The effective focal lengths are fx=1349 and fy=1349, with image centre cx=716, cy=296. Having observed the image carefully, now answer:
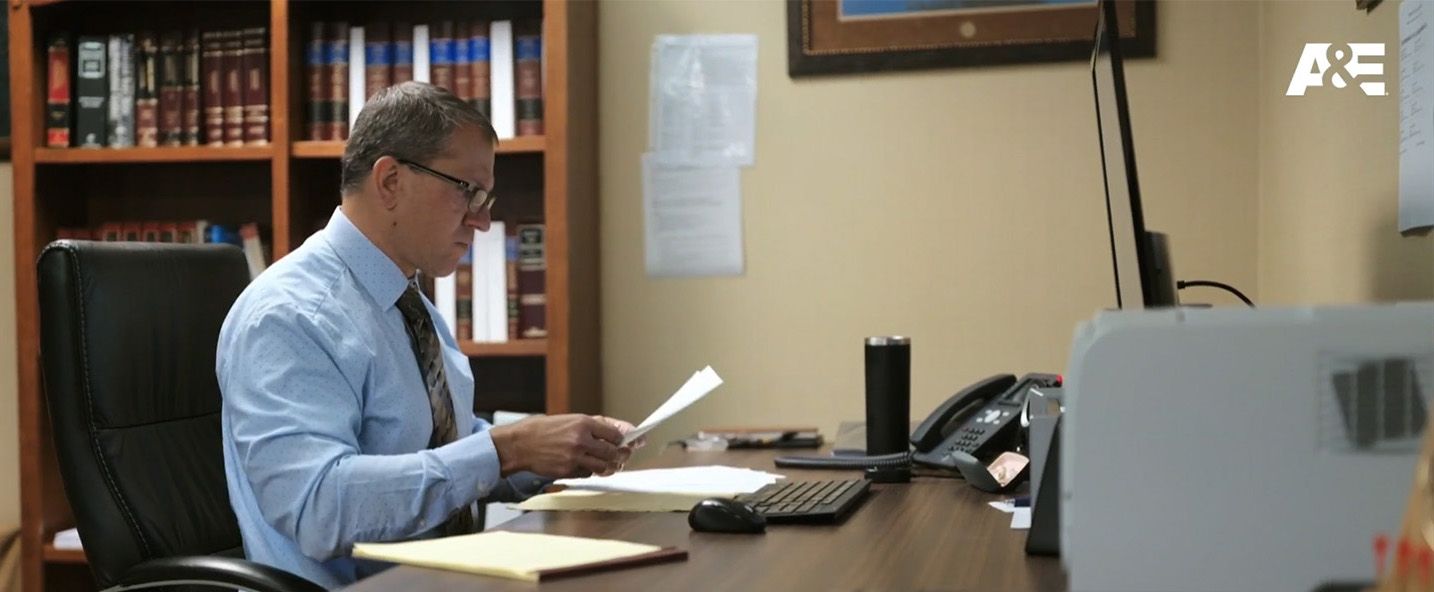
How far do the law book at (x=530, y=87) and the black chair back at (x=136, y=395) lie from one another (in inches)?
34.8

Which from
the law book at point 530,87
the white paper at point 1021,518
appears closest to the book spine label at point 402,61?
the law book at point 530,87

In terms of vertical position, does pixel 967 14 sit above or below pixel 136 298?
above

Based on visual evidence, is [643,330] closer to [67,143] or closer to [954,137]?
[954,137]

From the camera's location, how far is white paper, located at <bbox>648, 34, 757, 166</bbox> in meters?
2.86

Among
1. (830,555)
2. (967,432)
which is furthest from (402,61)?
(830,555)

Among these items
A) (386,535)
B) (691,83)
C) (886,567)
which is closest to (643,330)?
(691,83)

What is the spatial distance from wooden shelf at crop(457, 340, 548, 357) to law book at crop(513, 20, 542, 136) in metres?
0.42

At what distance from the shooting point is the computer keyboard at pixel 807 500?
4.68ft

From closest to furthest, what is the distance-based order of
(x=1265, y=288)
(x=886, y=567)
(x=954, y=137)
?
(x=886, y=567), (x=1265, y=288), (x=954, y=137)

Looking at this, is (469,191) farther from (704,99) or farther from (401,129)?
(704,99)

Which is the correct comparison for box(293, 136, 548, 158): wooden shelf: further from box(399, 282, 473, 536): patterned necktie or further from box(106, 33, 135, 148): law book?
box(399, 282, 473, 536): patterned necktie

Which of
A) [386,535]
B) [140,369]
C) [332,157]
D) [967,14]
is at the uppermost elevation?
[967,14]

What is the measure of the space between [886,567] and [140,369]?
1.10 meters

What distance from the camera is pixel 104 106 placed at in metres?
2.81
